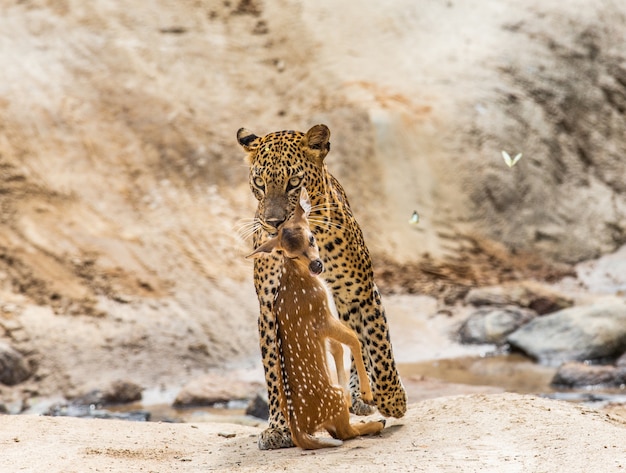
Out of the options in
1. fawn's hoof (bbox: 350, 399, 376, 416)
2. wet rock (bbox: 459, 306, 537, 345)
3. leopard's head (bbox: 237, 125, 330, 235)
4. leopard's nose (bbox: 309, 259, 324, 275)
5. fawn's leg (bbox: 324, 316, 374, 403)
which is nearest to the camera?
leopard's nose (bbox: 309, 259, 324, 275)

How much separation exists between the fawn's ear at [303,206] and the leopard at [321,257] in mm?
157

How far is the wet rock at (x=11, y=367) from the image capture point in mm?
15469

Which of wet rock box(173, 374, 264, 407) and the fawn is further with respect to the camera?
wet rock box(173, 374, 264, 407)

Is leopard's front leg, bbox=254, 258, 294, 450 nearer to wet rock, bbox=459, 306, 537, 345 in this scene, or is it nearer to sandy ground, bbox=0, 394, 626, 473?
sandy ground, bbox=0, 394, 626, 473

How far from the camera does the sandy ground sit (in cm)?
764

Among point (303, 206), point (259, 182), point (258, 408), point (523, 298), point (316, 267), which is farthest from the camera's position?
point (523, 298)

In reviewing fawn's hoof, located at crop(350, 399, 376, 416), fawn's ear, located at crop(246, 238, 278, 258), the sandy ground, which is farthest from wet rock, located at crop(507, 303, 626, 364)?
fawn's ear, located at crop(246, 238, 278, 258)

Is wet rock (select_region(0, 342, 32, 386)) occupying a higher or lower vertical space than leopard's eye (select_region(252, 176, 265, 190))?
higher

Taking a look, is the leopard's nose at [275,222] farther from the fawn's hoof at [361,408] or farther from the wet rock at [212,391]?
the wet rock at [212,391]

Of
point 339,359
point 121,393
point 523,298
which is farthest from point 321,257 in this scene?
point 523,298

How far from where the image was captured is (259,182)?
8984 mm

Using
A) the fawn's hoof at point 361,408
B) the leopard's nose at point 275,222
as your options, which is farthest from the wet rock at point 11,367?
the leopard's nose at point 275,222

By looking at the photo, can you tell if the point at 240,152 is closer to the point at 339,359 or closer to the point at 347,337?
the point at 339,359

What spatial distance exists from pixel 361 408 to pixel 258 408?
4196 mm
